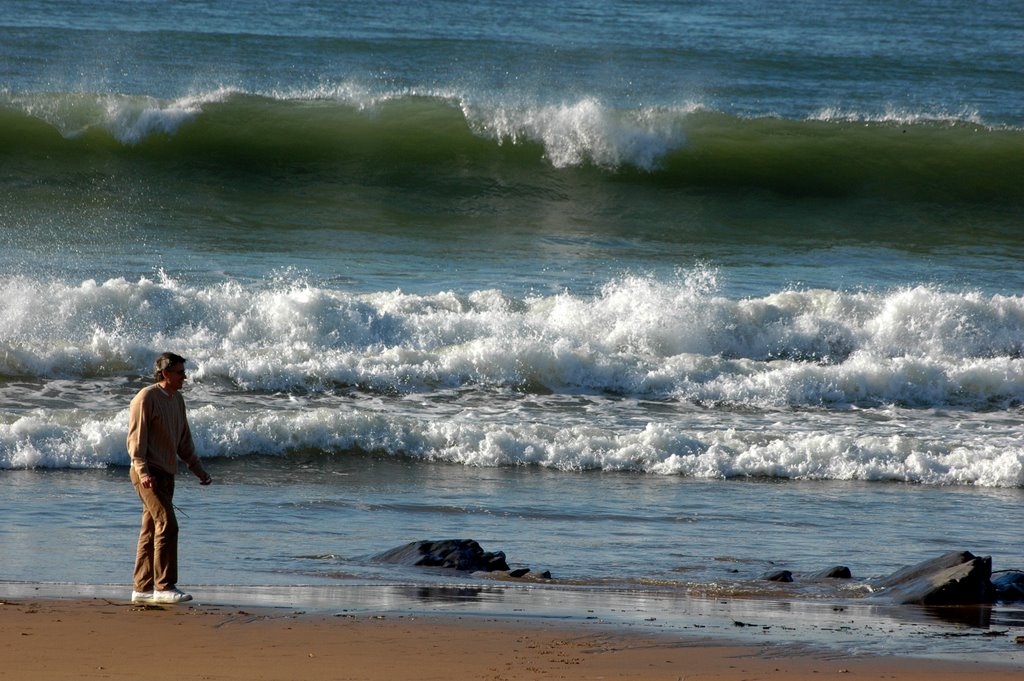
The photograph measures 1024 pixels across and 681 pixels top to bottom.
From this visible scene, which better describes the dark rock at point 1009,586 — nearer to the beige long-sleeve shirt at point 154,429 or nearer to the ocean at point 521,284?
the ocean at point 521,284

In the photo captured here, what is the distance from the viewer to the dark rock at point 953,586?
260 inches

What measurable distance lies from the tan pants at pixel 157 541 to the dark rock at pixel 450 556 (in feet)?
4.48

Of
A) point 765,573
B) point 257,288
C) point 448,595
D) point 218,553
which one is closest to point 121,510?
point 218,553

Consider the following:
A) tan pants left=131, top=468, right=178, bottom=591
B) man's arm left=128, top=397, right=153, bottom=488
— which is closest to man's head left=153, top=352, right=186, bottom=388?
man's arm left=128, top=397, right=153, bottom=488

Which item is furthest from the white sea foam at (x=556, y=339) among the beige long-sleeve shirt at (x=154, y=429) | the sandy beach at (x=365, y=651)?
the sandy beach at (x=365, y=651)

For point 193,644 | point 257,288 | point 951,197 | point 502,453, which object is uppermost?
point 951,197

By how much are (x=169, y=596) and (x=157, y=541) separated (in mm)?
286

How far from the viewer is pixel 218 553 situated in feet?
24.3

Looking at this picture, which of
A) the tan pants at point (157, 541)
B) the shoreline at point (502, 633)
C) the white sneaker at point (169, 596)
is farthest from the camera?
the tan pants at point (157, 541)

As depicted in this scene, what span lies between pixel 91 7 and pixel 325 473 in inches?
843

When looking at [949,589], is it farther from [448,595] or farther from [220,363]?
[220,363]

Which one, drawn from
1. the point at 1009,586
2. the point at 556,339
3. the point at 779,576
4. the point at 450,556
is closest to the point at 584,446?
the point at 556,339

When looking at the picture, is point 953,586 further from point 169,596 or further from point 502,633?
point 169,596

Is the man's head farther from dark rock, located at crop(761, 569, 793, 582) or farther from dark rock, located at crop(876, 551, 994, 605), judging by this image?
dark rock, located at crop(876, 551, 994, 605)
